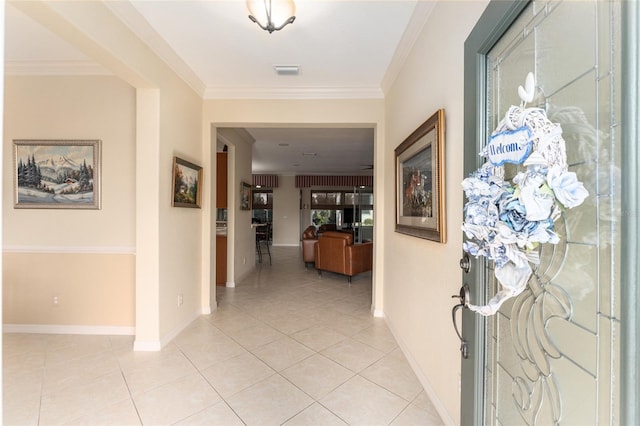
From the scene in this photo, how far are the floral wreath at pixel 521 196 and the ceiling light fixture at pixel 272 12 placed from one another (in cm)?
157

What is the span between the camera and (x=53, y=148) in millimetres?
2666

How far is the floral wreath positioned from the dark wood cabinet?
4453 millimetres

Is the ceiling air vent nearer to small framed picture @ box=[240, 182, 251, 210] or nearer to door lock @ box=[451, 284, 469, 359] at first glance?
door lock @ box=[451, 284, 469, 359]

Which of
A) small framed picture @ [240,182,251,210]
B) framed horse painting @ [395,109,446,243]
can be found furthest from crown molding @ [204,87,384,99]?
small framed picture @ [240,182,251,210]

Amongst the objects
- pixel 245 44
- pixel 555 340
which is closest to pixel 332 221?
pixel 245 44

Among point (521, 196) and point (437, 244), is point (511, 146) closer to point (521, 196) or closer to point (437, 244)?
point (521, 196)

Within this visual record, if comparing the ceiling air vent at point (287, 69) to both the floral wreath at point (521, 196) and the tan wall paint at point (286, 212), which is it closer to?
the floral wreath at point (521, 196)

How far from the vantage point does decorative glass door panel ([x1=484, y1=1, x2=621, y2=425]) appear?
0.59 m

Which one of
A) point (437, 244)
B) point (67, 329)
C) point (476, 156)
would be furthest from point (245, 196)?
point (476, 156)

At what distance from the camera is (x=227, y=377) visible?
2082 mm

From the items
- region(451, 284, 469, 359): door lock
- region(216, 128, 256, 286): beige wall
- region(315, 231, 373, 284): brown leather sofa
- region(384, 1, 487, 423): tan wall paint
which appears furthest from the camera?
region(315, 231, 373, 284): brown leather sofa

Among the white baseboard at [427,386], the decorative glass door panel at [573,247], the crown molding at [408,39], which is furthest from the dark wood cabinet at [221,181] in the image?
the decorative glass door panel at [573,247]

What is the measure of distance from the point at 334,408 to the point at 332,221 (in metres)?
8.59

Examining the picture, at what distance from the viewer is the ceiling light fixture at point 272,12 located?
66.2 inches
